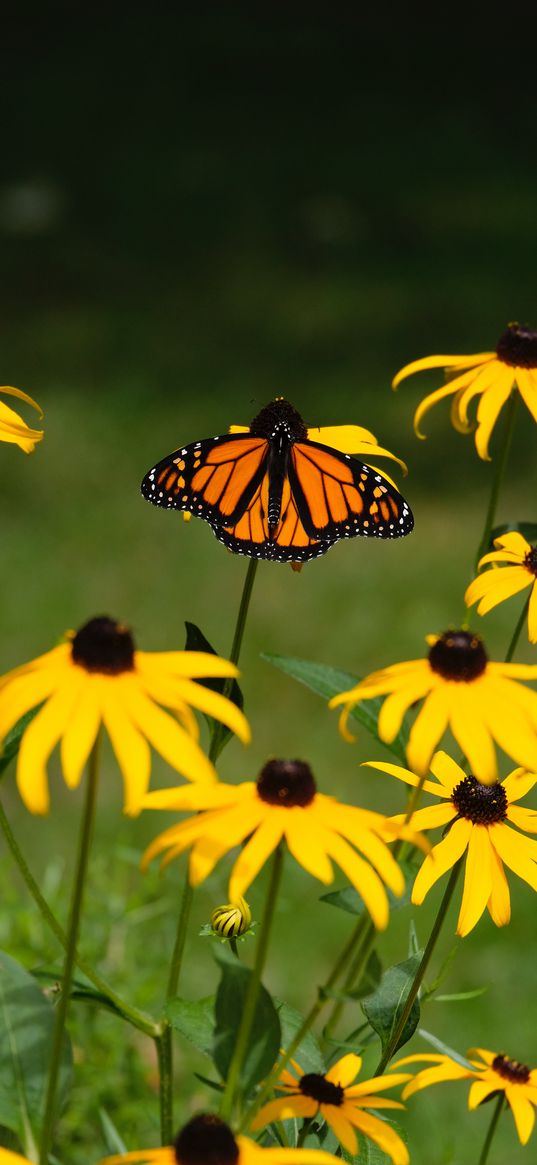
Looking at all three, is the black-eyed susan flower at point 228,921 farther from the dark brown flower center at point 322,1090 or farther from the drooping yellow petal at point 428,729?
the drooping yellow petal at point 428,729

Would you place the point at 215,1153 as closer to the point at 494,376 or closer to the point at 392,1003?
the point at 392,1003

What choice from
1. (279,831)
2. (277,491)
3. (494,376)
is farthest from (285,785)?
(494,376)

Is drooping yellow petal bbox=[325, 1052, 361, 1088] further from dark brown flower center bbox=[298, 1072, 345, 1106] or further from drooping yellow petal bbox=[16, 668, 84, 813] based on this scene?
drooping yellow petal bbox=[16, 668, 84, 813]

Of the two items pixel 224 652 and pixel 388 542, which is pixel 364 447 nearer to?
pixel 224 652

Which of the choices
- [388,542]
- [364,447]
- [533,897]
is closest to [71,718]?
[364,447]

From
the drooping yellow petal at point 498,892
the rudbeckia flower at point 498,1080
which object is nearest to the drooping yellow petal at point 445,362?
the drooping yellow petal at point 498,892

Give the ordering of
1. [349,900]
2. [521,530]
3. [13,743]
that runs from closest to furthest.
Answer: [349,900] < [13,743] < [521,530]

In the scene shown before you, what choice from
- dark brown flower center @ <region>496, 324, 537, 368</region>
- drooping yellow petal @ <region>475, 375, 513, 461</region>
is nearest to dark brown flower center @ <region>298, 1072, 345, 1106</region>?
drooping yellow petal @ <region>475, 375, 513, 461</region>
